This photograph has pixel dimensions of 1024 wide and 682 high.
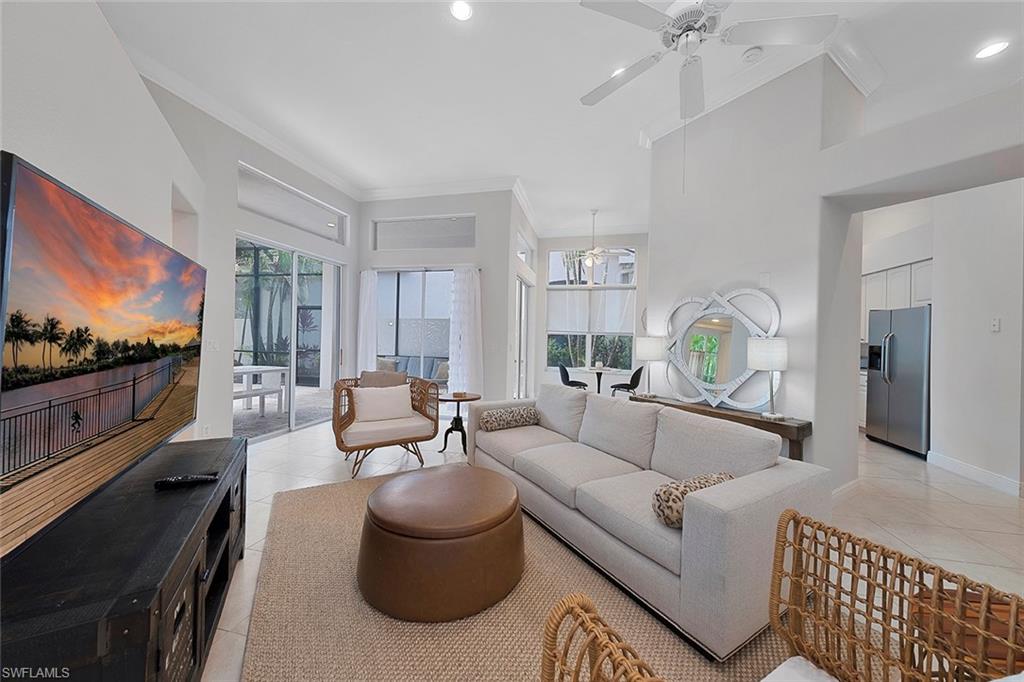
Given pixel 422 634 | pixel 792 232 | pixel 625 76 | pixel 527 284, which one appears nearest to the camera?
pixel 422 634

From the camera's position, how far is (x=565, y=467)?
2402mm

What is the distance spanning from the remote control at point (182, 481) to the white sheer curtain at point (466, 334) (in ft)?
12.4

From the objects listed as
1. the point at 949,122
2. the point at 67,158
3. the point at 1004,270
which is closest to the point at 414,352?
the point at 67,158

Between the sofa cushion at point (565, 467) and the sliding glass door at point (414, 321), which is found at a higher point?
the sliding glass door at point (414, 321)

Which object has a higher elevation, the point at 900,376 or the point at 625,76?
the point at 625,76

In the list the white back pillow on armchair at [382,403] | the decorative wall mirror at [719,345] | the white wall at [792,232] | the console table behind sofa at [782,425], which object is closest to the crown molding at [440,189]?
the white wall at [792,232]

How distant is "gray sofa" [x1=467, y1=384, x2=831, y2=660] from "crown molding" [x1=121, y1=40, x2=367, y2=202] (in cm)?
387

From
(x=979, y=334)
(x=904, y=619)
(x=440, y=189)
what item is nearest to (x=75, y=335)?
(x=904, y=619)

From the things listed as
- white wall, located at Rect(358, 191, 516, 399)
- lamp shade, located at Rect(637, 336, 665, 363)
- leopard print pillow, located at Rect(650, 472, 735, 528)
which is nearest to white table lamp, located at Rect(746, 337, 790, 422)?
lamp shade, located at Rect(637, 336, 665, 363)

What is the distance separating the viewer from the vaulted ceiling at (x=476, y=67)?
254 centimetres

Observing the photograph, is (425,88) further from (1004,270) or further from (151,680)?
(1004,270)

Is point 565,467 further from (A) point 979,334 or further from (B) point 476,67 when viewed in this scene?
(A) point 979,334

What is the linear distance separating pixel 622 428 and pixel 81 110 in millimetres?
3064

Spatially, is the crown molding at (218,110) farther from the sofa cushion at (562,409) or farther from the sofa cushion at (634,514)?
the sofa cushion at (634,514)
